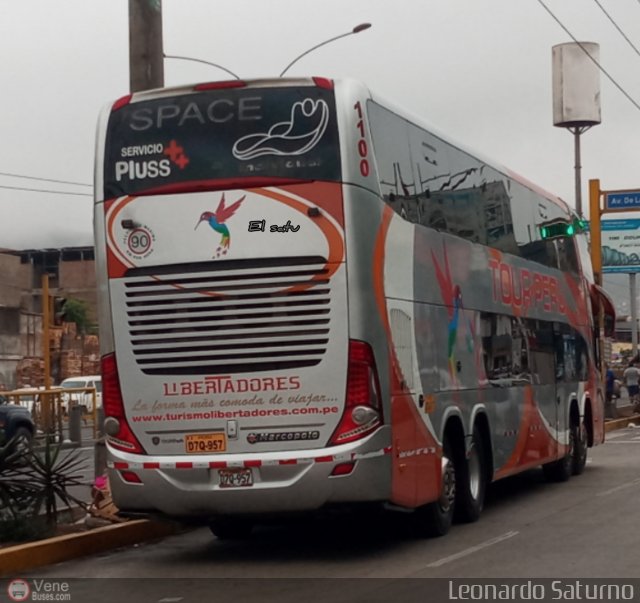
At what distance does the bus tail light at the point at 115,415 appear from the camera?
11.8 meters

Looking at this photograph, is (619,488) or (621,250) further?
(621,250)

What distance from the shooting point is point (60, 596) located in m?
10.2

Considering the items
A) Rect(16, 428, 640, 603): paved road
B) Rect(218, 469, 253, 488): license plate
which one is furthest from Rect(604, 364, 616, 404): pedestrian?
Rect(218, 469, 253, 488): license plate

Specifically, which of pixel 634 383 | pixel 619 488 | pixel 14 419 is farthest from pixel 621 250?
pixel 619 488

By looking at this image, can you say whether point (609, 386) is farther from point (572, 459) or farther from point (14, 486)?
point (14, 486)

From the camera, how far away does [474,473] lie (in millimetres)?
14453

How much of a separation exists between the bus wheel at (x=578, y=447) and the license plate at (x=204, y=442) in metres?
9.47

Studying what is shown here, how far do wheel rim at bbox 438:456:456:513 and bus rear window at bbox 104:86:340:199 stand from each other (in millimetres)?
3429

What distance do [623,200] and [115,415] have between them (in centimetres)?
2684

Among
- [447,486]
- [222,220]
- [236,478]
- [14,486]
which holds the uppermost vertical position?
[222,220]

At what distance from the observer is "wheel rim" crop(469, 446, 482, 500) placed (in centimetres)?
1433

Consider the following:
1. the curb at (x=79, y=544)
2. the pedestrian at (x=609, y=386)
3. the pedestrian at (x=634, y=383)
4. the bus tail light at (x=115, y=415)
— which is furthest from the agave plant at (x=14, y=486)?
the pedestrian at (x=634, y=383)

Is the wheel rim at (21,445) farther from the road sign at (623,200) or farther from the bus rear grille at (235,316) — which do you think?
the road sign at (623,200)

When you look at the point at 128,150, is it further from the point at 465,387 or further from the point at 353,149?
the point at 465,387
